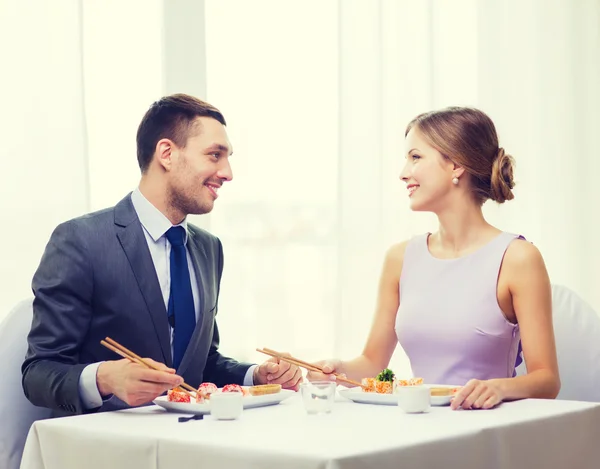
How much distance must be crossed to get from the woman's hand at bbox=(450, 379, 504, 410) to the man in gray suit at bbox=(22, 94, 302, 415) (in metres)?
0.52

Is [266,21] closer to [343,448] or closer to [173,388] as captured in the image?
[173,388]

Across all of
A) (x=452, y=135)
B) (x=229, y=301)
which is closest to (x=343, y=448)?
(x=452, y=135)

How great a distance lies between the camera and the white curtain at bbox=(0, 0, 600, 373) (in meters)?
2.72

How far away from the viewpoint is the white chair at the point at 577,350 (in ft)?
7.66

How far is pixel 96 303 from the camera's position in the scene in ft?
6.67

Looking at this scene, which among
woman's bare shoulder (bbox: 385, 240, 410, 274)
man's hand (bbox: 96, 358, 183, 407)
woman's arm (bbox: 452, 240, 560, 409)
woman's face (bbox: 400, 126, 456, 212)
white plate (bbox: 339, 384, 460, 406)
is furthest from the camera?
woman's bare shoulder (bbox: 385, 240, 410, 274)

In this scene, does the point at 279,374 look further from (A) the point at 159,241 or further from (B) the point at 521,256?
(B) the point at 521,256

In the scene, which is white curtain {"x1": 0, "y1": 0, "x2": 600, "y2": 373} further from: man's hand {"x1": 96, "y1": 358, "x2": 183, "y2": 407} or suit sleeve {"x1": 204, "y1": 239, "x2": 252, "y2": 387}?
man's hand {"x1": 96, "y1": 358, "x2": 183, "y2": 407}

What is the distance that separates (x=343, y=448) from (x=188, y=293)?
955 mm

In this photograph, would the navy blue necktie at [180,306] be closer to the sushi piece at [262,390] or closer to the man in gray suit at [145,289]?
the man in gray suit at [145,289]

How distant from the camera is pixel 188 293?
2.16 metres

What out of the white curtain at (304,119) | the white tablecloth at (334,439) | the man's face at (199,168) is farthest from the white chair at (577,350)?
the white curtain at (304,119)

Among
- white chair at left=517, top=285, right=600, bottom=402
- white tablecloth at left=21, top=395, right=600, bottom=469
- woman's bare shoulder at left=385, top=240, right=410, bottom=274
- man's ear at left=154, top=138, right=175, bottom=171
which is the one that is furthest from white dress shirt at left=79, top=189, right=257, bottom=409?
white chair at left=517, top=285, right=600, bottom=402

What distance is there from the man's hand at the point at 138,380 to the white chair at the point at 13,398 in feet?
1.28
